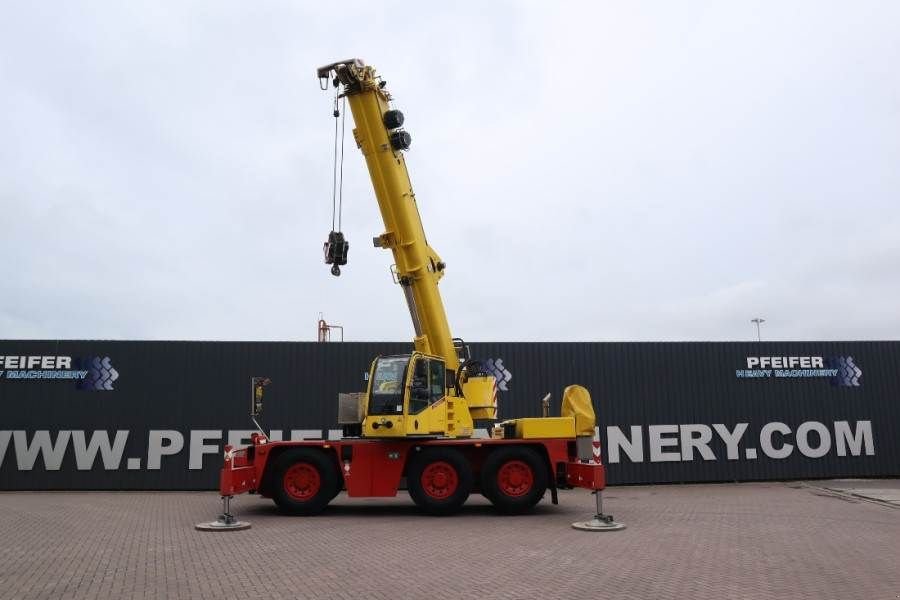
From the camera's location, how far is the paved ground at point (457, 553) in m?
7.29

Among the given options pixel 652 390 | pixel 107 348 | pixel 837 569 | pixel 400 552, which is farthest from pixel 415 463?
pixel 107 348

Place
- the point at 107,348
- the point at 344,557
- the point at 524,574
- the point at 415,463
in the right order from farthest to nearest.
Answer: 1. the point at 107,348
2. the point at 415,463
3. the point at 344,557
4. the point at 524,574

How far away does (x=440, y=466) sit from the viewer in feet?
44.2

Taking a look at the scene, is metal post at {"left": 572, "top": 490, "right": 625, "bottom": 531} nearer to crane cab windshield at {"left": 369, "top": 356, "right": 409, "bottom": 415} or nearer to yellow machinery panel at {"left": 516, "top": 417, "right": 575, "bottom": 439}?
yellow machinery panel at {"left": 516, "top": 417, "right": 575, "bottom": 439}

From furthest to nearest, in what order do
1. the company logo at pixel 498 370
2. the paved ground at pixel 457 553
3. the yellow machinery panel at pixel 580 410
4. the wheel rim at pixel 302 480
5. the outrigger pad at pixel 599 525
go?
the company logo at pixel 498 370, the yellow machinery panel at pixel 580 410, the wheel rim at pixel 302 480, the outrigger pad at pixel 599 525, the paved ground at pixel 457 553

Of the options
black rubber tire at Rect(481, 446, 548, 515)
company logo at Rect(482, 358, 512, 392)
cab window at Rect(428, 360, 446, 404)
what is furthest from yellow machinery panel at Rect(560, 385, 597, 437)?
company logo at Rect(482, 358, 512, 392)

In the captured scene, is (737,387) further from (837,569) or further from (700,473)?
(837,569)

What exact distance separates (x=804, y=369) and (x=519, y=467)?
12298mm

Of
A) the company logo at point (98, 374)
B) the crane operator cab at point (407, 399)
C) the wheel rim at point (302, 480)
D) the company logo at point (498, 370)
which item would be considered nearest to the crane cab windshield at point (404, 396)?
the crane operator cab at point (407, 399)

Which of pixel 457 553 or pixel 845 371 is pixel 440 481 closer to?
pixel 457 553

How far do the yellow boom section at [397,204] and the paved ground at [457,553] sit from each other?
12.4ft

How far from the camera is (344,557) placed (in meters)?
9.05

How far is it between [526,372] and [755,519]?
8737 mm

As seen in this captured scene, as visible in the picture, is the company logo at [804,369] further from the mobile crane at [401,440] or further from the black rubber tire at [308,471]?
the black rubber tire at [308,471]
